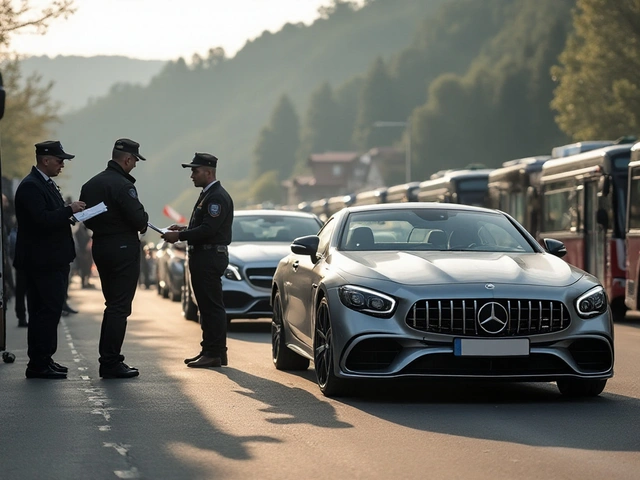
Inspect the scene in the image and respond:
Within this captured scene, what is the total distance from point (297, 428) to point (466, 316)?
159 centimetres

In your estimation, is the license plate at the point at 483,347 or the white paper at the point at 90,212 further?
the white paper at the point at 90,212

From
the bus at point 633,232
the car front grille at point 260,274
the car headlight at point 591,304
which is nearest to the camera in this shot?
the car headlight at point 591,304

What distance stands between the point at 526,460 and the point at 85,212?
542cm

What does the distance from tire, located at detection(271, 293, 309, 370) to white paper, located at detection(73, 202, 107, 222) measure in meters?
1.77

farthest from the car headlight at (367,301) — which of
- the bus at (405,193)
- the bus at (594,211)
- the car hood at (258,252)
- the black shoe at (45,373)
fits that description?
the bus at (405,193)

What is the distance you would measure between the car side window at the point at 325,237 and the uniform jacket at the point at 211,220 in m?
1.13

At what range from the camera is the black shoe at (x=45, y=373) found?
491 inches

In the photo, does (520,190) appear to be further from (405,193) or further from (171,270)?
(405,193)

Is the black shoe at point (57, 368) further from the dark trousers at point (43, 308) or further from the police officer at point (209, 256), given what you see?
the police officer at point (209, 256)

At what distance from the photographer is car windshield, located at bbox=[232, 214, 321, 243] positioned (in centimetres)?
2053

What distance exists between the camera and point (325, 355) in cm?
1053

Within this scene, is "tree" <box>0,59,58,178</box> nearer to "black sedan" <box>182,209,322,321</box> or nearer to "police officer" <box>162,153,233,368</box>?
"black sedan" <box>182,209,322,321</box>

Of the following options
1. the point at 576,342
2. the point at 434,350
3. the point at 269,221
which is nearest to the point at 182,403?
the point at 434,350

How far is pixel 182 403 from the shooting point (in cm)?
1041
